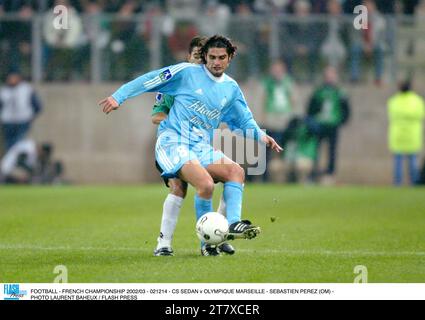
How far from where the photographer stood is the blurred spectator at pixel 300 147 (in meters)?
22.8

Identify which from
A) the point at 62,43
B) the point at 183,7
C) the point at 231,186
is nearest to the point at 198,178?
the point at 231,186

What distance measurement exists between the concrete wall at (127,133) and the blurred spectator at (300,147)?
2.81ft

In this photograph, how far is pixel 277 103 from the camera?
22.8 metres

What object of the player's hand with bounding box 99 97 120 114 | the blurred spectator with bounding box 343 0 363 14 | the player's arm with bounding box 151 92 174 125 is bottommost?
the player's hand with bounding box 99 97 120 114

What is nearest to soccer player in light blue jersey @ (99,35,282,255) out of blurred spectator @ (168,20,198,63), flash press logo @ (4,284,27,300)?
flash press logo @ (4,284,27,300)

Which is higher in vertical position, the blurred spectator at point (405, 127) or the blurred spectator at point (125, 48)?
the blurred spectator at point (125, 48)

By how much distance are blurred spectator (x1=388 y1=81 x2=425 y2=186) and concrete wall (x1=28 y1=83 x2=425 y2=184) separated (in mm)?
1152

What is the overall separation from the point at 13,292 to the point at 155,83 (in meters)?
2.63

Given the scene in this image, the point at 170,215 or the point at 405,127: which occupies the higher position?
the point at 405,127

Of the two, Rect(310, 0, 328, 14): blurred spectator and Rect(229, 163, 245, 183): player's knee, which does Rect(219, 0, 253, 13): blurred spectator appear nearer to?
Rect(310, 0, 328, 14): blurred spectator

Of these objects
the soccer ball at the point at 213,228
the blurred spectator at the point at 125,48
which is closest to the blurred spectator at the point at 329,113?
the blurred spectator at the point at 125,48

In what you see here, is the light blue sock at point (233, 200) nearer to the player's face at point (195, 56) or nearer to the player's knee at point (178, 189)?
the player's knee at point (178, 189)

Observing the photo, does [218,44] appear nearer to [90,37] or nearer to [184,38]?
[184,38]

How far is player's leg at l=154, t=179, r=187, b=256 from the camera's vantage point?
10.4 meters
